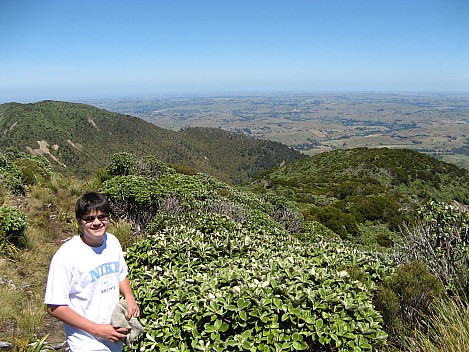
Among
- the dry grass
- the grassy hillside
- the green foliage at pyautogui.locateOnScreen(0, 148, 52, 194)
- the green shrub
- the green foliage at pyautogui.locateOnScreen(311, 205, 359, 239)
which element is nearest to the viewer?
the dry grass

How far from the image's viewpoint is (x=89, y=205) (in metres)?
2.44

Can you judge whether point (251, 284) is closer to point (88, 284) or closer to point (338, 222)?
point (88, 284)

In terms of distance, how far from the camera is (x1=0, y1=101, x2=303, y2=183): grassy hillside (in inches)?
3725

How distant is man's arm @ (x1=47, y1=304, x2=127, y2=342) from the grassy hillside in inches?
3523

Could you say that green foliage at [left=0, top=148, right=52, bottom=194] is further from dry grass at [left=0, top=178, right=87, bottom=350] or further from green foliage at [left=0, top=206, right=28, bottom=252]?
green foliage at [left=0, top=206, right=28, bottom=252]

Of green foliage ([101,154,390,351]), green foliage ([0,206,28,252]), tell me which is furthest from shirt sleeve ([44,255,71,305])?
green foliage ([0,206,28,252])

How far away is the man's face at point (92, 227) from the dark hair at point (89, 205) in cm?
3

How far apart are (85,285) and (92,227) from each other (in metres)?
0.43

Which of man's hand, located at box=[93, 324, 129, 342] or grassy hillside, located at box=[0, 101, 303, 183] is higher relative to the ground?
man's hand, located at box=[93, 324, 129, 342]

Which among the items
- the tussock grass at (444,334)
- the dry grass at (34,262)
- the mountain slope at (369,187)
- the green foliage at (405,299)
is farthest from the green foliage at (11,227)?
the mountain slope at (369,187)

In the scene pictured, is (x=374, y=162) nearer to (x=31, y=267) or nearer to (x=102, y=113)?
(x=31, y=267)

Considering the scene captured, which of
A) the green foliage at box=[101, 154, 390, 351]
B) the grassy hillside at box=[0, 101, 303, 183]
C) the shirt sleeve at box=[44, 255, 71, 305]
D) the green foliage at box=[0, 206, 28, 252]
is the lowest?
the grassy hillside at box=[0, 101, 303, 183]

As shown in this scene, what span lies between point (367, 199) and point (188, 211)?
1692 cm

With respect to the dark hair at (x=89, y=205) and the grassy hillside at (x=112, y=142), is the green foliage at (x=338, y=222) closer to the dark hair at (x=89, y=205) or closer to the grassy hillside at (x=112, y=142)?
the dark hair at (x=89, y=205)
